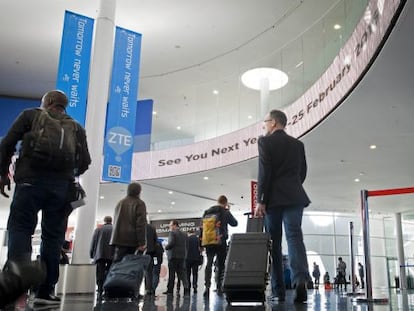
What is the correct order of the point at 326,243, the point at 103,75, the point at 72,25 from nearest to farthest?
the point at 103,75 < the point at 72,25 < the point at 326,243

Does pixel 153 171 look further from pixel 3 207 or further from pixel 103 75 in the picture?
pixel 3 207

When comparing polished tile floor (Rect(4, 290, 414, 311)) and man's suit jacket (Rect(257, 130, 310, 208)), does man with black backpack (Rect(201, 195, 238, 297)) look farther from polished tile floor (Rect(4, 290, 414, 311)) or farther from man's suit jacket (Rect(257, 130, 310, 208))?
man's suit jacket (Rect(257, 130, 310, 208))

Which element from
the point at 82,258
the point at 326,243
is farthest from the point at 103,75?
the point at 326,243

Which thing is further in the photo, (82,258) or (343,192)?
(343,192)

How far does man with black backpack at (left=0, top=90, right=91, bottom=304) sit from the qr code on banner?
207 inches

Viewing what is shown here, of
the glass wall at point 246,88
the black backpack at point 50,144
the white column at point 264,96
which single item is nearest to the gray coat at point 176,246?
the black backpack at point 50,144

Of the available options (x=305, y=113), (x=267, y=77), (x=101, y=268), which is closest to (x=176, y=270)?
(x=101, y=268)

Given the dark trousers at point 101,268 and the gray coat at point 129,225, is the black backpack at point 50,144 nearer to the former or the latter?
the gray coat at point 129,225

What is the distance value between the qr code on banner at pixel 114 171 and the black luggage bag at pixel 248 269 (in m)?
5.07

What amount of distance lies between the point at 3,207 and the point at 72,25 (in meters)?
18.1

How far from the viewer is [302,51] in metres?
14.0

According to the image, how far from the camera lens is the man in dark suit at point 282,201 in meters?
3.68

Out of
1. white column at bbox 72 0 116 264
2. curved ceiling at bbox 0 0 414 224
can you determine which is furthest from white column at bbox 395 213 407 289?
white column at bbox 72 0 116 264

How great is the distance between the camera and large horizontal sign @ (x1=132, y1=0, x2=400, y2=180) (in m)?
7.62
